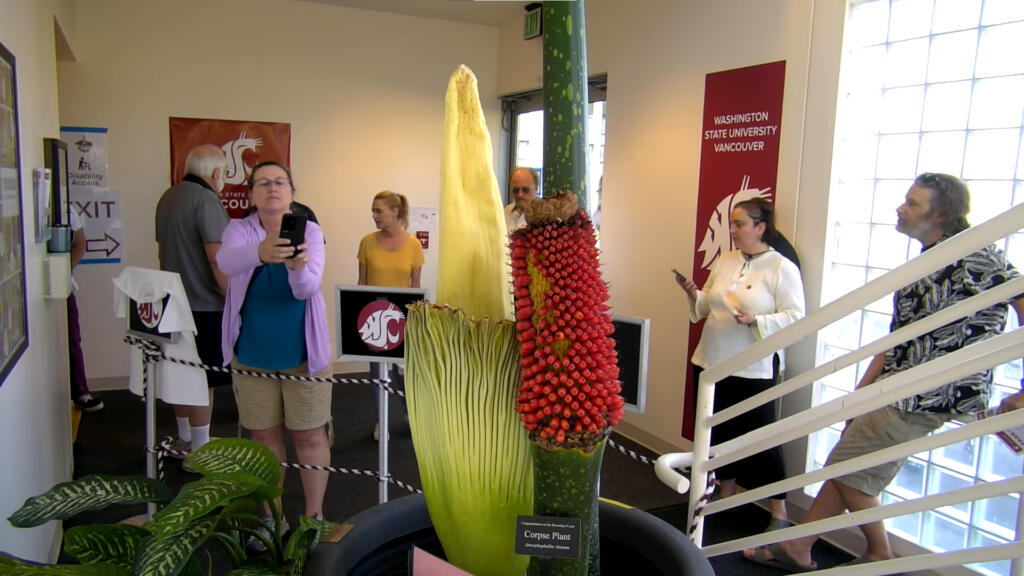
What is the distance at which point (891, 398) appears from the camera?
108 cm

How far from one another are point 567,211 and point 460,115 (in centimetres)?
19

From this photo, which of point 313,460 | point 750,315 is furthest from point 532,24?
point 313,460

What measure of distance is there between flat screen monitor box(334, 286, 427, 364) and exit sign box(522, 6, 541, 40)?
366 cm

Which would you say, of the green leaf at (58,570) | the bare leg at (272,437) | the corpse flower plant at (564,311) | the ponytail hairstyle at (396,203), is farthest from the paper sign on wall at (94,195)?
the corpse flower plant at (564,311)

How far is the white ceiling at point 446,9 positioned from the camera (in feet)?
18.0

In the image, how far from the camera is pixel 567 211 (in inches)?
19.8

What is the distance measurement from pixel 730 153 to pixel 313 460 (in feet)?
8.81

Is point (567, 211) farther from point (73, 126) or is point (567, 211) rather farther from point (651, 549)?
point (73, 126)

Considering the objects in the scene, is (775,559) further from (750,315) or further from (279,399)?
(279,399)

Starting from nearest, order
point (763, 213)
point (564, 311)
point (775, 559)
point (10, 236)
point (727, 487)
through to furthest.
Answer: point (564, 311)
point (10, 236)
point (775, 559)
point (763, 213)
point (727, 487)

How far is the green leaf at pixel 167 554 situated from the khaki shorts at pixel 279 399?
195cm

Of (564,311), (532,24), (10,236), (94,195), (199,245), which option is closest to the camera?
(564,311)

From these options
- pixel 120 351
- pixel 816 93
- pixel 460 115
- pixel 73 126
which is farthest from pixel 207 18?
pixel 460 115

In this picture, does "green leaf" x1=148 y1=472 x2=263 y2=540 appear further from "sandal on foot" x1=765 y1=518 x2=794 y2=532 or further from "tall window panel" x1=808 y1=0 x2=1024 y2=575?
"sandal on foot" x1=765 y1=518 x2=794 y2=532
